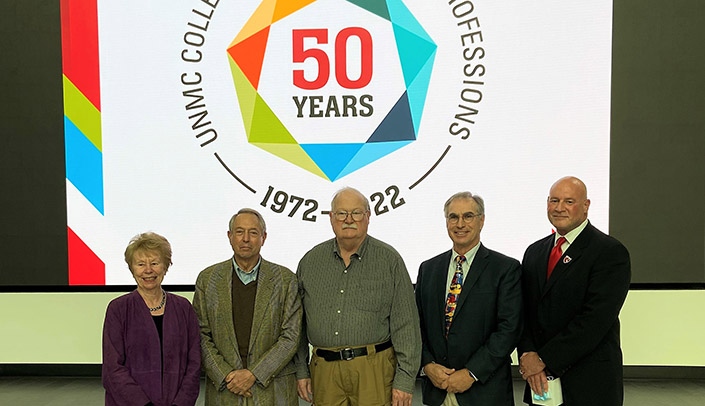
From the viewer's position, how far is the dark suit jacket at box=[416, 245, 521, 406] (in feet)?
Answer: 7.14

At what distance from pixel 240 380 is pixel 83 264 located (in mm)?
2470

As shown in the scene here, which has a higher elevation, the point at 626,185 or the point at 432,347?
the point at 626,185

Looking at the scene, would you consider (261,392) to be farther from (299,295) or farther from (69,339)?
(69,339)

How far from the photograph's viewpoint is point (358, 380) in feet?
7.17

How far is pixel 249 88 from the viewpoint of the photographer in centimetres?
388

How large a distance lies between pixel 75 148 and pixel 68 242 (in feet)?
2.37

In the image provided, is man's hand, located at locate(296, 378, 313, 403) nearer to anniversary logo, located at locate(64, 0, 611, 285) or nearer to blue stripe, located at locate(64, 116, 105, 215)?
anniversary logo, located at locate(64, 0, 611, 285)

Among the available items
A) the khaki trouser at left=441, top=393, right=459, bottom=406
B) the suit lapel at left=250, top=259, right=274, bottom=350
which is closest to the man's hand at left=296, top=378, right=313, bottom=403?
the suit lapel at left=250, top=259, right=274, bottom=350

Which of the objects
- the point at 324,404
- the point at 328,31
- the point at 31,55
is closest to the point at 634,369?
the point at 324,404

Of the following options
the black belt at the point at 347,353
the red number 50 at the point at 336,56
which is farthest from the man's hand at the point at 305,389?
the red number 50 at the point at 336,56

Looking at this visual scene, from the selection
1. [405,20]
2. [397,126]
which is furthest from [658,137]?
[405,20]

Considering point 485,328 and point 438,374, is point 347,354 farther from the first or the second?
point 485,328

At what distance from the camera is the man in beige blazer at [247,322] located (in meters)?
2.20

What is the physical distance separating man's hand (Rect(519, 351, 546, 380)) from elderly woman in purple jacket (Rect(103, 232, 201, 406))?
137cm
